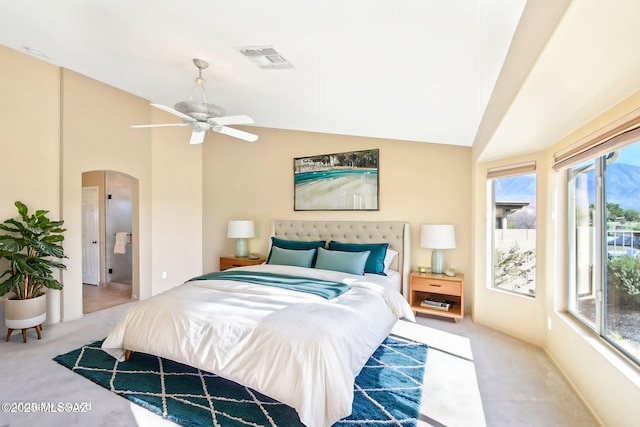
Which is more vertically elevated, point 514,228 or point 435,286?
point 514,228

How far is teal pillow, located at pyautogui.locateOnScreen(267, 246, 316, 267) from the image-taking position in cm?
409

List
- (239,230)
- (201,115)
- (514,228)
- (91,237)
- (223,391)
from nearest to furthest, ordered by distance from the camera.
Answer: (223,391) → (201,115) → (514,228) → (239,230) → (91,237)

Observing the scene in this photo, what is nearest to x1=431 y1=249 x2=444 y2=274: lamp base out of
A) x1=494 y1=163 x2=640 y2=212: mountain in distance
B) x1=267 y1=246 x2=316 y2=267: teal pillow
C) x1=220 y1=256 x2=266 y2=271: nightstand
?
x1=267 y1=246 x2=316 y2=267: teal pillow

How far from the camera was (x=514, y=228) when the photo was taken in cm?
346

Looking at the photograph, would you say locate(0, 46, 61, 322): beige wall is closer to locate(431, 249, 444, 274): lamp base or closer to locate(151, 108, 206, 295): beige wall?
locate(151, 108, 206, 295): beige wall

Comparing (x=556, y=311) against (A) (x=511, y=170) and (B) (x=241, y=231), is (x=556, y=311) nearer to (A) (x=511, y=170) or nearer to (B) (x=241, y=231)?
(A) (x=511, y=170)

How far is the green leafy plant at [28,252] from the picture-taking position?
10.2ft

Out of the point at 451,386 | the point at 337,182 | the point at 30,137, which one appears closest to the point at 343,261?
the point at 337,182

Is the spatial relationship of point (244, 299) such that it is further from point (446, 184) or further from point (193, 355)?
point (446, 184)

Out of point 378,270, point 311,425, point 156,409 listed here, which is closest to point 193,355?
point 156,409

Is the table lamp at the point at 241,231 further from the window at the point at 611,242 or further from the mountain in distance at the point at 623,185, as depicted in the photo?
the mountain in distance at the point at 623,185

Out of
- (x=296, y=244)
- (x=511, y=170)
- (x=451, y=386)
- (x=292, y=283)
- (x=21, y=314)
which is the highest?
(x=511, y=170)

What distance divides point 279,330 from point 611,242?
231cm

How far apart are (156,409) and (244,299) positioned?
0.91 metres
